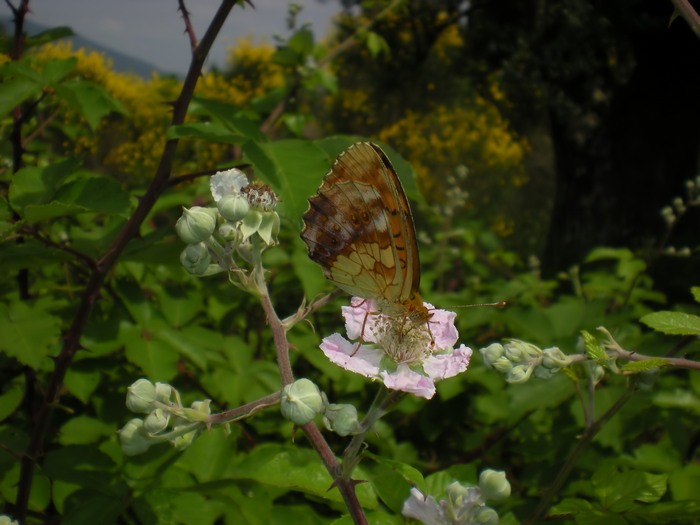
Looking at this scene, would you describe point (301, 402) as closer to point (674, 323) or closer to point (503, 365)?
point (503, 365)

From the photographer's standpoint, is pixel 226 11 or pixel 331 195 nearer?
pixel 331 195

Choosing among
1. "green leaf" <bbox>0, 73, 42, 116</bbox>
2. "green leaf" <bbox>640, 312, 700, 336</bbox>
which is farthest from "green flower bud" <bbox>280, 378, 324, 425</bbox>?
"green leaf" <bbox>0, 73, 42, 116</bbox>

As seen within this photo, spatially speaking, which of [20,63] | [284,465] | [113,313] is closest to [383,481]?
[284,465]

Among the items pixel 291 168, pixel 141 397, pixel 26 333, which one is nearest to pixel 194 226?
pixel 141 397

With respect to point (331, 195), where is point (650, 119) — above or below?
above

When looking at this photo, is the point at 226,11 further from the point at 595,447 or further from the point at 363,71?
the point at 363,71

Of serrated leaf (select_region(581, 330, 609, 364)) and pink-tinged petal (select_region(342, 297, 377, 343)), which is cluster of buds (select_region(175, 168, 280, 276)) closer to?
pink-tinged petal (select_region(342, 297, 377, 343))
